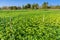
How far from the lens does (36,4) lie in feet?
344

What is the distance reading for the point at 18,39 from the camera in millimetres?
8695

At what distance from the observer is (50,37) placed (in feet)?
31.0

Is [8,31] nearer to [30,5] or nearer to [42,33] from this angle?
[42,33]

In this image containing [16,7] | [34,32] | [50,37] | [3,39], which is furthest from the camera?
[16,7]

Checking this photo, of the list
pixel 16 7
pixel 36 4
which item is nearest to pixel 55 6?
pixel 36 4

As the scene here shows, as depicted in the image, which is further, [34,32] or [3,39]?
[34,32]

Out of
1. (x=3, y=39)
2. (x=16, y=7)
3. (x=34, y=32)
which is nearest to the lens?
(x=3, y=39)

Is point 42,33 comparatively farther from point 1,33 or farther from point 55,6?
point 55,6

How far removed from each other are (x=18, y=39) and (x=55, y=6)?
95.9 meters

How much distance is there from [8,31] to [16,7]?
3584 inches

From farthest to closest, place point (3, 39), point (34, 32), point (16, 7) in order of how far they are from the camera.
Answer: point (16, 7) < point (34, 32) < point (3, 39)

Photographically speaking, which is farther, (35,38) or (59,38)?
(59,38)

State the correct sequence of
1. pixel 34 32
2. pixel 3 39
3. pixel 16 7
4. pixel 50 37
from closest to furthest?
pixel 3 39 < pixel 50 37 < pixel 34 32 < pixel 16 7

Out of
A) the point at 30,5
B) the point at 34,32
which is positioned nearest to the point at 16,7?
the point at 30,5
